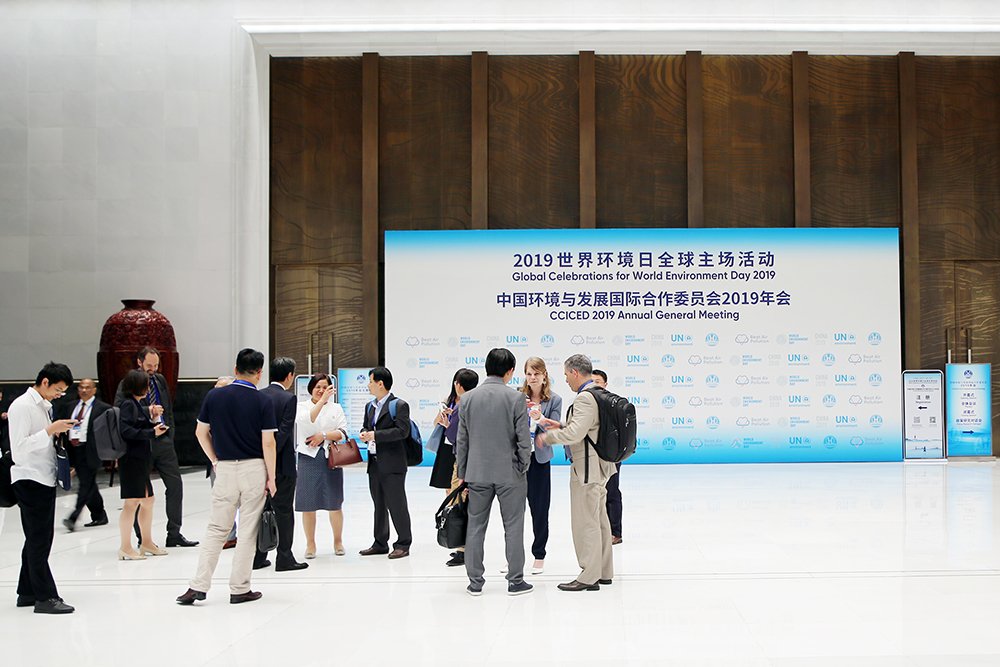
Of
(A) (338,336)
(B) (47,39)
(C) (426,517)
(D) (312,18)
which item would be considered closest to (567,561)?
(C) (426,517)

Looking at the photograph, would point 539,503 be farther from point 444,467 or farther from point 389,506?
point 389,506

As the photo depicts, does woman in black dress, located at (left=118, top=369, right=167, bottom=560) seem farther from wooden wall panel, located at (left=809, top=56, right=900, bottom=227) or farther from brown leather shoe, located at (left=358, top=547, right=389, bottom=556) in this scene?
wooden wall panel, located at (left=809, top=56, right=900, bottom=227)

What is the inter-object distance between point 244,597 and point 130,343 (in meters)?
7.68

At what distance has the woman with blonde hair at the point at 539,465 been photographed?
621 centimetres

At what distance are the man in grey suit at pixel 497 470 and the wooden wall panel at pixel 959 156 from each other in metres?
10.4

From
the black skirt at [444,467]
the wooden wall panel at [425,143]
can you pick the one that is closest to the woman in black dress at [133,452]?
the black skirt at [444,467]

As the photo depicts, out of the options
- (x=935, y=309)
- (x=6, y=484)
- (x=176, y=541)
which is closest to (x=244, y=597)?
(x=6, y=484)

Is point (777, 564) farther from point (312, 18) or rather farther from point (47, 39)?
point (47, 39)

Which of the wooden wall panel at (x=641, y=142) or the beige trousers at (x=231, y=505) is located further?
the wooden wall panel at (x=641, y=142)

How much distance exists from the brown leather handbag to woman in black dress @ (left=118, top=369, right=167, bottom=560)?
128cm

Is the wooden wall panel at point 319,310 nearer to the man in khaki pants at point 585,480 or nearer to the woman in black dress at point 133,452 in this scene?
the woman in black dress at point 133,452

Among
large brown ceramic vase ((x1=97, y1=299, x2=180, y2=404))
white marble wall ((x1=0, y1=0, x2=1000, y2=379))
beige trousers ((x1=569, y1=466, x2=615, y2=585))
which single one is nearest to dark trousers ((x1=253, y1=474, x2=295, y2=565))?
beige trousers ((x1=569, y1=466, x2=615, y2=585))

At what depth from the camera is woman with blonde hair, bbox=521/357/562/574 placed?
621 cm

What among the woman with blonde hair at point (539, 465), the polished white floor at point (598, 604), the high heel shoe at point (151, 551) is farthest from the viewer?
the high heel shoe at point (151, 551)
